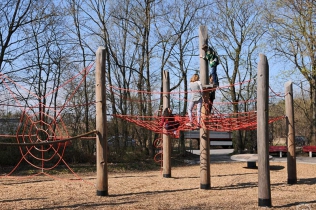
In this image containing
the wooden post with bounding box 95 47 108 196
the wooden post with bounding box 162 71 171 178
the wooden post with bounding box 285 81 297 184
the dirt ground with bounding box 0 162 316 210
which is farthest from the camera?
the wooden post with bounding box 162 71 171 178

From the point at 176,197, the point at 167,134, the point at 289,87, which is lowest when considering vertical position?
the point at 176,197

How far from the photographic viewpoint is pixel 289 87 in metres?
8.75

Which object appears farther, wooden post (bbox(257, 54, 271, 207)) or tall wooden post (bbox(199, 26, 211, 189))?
tall wooden post (bbox(199, 26, 211, 189))

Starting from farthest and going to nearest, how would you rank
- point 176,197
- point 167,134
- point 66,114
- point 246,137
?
1. point 246,137
2. point 66,114
3. point 167,134
4. point 176,197

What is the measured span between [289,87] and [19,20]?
32.4 feet

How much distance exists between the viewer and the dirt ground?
5930mm

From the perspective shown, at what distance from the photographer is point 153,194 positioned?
282 inches

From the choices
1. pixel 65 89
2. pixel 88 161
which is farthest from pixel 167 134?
pixel 65 89

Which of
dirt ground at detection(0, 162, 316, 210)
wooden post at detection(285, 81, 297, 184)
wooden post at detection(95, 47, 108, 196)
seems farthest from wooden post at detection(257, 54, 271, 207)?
wooden post at detection(285, 81, 297, 184)

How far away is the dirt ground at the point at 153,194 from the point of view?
5.93 m

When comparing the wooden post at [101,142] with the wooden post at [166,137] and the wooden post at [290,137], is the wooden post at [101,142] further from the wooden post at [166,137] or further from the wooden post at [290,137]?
the wooden post at [290,137]

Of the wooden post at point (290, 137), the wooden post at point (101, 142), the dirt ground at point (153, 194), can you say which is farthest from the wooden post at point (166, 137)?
the wooden post at point (101, 142)

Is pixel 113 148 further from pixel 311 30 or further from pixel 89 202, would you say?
pixel 311 30

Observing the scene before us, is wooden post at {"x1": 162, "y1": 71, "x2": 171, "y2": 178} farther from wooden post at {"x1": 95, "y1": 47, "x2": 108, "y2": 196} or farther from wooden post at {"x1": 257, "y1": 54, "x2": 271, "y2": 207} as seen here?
wooden post at {"x1": 257, "y1": 54, "x2": 271, "y2": 207}
